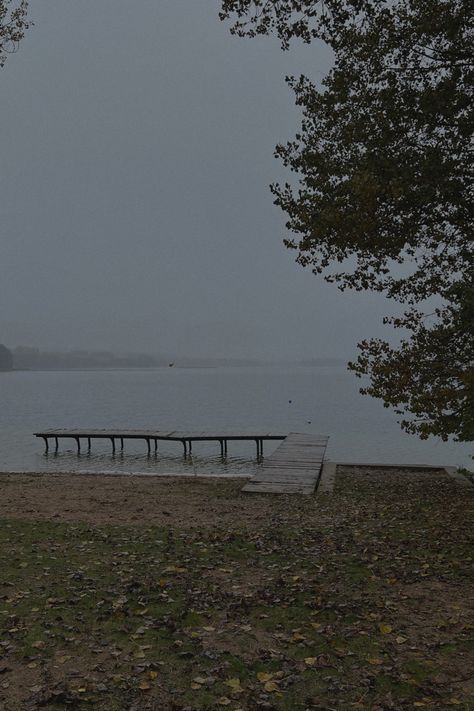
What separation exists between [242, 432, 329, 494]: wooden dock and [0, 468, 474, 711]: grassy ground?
406 cm

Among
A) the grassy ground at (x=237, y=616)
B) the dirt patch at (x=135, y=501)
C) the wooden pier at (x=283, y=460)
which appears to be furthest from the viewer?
the wooden pier at (x=283, y=460)

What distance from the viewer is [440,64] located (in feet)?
28.9

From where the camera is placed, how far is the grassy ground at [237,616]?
467 centimetres

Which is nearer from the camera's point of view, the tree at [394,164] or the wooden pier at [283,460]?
the tree at [394,164]

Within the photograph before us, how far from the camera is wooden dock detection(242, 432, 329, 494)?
1469 cm

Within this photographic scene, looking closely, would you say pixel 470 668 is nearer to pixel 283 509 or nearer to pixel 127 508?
pixel 283 509

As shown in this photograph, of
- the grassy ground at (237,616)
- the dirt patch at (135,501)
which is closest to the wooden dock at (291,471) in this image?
the dirt patch at (135,501)

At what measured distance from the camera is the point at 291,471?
56.1ft

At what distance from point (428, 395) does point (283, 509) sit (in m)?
4.20

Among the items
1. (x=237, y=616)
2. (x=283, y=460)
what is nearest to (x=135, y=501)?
(x=283, y=460)

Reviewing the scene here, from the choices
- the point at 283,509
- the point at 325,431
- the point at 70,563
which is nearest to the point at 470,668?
the point at 70,563

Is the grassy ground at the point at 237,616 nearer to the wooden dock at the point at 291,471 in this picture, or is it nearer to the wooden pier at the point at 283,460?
the wooden dock at the point at 291,471

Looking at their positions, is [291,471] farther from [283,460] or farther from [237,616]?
[237,616]

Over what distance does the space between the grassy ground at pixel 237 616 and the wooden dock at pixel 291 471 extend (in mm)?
4062
